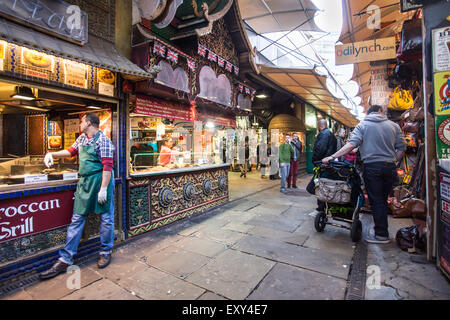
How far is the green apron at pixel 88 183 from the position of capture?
10.1 feet

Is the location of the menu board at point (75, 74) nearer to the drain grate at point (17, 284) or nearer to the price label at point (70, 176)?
the price label at point (70, 176)

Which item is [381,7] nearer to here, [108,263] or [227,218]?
[227,218]

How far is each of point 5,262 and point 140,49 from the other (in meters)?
3.71

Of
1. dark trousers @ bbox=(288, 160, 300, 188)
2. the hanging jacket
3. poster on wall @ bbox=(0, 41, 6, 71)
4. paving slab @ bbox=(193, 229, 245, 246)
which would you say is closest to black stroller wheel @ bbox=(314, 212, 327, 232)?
the hanging jacket

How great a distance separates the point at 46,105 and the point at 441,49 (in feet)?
22.0

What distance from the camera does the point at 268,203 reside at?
6797 mm

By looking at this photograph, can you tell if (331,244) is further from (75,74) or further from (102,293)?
(75,74)

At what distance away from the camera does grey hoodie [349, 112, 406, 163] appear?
12.1ft

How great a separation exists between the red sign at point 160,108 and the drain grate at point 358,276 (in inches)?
172

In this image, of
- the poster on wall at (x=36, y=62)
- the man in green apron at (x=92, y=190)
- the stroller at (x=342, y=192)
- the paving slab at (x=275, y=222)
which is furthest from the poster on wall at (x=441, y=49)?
the poster on wall at (x=36, y=62)

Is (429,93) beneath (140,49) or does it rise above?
beneath

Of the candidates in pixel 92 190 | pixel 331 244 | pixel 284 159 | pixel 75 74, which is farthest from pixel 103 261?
pixel 284 159
